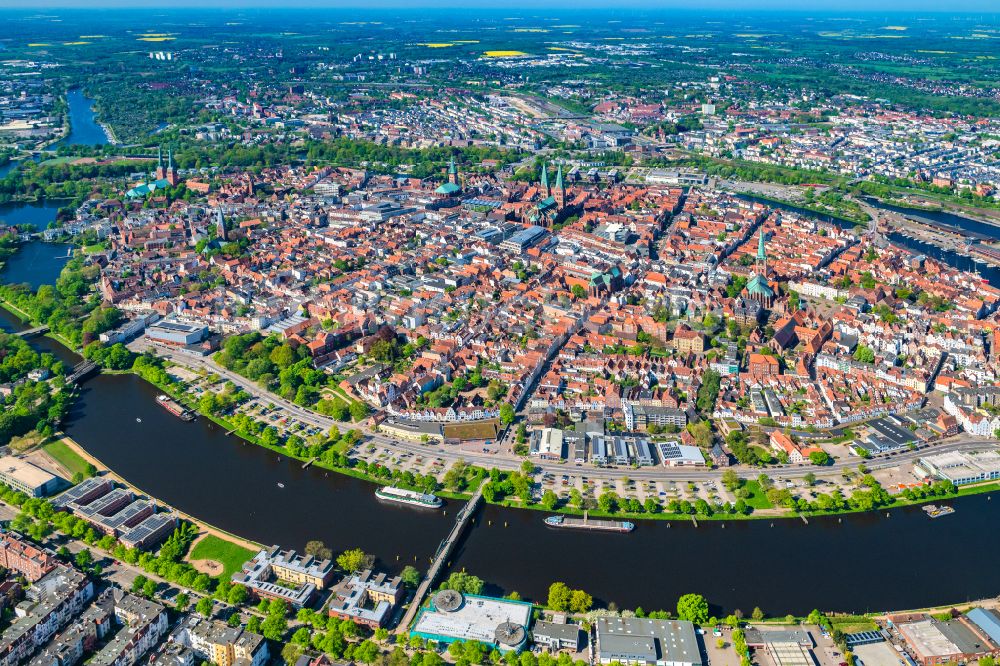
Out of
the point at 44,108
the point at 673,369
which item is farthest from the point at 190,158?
the point at 673,369

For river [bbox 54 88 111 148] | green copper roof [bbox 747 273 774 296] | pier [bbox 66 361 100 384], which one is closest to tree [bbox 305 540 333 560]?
pier [bbox 66 361 100 384]

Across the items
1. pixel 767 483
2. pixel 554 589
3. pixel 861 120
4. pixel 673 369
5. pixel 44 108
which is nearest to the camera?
pixel 554 589

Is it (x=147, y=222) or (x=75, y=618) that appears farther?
(x=147, y=222)

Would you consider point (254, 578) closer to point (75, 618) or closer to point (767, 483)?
point (75, 618)

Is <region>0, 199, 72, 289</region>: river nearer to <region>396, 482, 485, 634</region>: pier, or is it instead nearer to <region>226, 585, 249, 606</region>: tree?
<region>226, 585, 249, 606</region>: tree

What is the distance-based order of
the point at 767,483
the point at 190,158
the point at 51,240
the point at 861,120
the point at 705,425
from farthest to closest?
the point at 861,120, the point at 190,158, the point at 51,240, the point at 705,425, the point at 767,483

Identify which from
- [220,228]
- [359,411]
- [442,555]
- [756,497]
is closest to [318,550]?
[442,555]

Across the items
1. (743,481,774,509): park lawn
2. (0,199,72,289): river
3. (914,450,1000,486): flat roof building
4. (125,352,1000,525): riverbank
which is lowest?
(0,199,72,289): river
